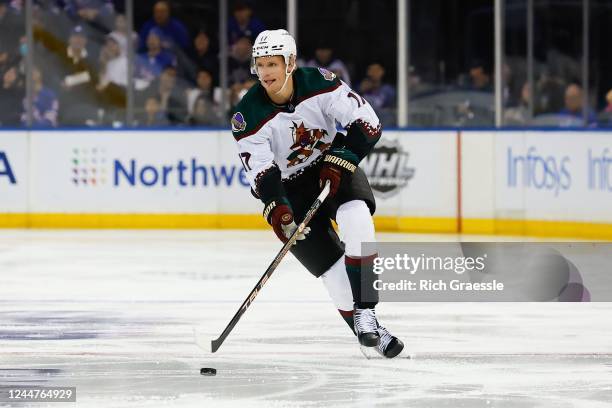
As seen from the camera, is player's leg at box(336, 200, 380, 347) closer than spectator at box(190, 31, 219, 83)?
Yes

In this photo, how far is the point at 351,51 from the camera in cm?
1369

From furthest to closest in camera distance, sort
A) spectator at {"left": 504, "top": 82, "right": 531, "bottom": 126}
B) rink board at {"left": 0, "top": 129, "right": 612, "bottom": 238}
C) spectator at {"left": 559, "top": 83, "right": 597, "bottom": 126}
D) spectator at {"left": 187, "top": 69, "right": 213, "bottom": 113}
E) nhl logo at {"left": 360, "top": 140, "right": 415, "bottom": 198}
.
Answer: spectator at {"left": 187, "top": 69, "right": 213, "bottom": 113} → spectator at {"left": 504, "top": 82, "right": 531, "bottom": 126} → nhl logo at {"left": 360, "top": 140, "right": 415, "bottom": 198} → spectator at {"left": 559, "top": 83, "right": 597, "bottom": 126} → rink board at {"left": 0, "top": 129, "right": 612, "bottom": 238}

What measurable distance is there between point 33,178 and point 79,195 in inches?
16.3

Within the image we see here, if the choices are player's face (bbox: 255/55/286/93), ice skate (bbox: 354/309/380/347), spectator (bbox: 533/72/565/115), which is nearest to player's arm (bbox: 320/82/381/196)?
player's face (bbox: 255/55/286/93)

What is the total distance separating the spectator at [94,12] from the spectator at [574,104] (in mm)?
3975

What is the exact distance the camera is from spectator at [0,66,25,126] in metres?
13.6

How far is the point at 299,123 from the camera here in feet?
19.1

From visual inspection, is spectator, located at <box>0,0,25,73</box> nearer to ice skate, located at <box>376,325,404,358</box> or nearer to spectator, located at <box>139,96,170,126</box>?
spectator, located at <box>139,96,170,126</box>

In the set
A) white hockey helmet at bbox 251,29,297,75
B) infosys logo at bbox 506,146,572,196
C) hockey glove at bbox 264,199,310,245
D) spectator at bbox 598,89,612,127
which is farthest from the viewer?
spectator at bbox 598,89,612,127

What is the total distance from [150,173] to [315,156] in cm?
737

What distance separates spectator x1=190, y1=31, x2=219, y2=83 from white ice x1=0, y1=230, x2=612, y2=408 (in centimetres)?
414

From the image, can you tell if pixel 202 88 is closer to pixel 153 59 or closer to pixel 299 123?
pixel 153 59

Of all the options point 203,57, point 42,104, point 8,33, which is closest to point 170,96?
point 203,57

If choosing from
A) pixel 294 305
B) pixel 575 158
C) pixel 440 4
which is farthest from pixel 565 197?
pixel 294 305
